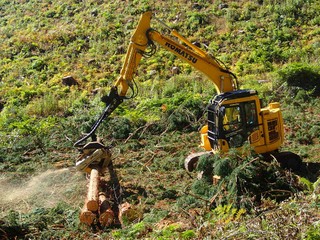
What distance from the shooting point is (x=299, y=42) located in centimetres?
2217

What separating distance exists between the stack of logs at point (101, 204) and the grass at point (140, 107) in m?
0.25

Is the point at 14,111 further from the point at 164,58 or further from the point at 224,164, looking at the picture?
the point at 224,164

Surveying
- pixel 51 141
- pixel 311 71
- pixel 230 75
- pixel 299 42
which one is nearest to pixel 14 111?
pixel 51 141

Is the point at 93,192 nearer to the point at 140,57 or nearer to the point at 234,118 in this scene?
the point at 140,57

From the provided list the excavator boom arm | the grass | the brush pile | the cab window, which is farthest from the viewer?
the excavator boom arm

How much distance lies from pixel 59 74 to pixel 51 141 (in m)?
9.05

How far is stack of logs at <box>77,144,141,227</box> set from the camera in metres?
8.59

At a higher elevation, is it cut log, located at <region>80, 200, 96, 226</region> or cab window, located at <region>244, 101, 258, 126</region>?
cab window, located at <region>244, 101, 258, 126</region>

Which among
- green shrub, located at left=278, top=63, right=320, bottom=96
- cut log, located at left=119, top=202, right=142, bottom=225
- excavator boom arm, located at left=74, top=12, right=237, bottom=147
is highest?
excavator boom arm, located at left=74, top=12, right=237, bottom=147

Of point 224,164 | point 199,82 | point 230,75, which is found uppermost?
point 230,75

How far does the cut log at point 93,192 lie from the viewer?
876cm

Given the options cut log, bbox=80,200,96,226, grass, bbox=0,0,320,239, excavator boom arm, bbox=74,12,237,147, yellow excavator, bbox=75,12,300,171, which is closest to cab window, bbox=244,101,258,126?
yellow excavator, bbox=75,12,300,171

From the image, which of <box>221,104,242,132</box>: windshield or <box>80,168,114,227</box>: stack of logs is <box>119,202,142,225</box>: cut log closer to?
<box>80,168,114,227</box>: stack of logs

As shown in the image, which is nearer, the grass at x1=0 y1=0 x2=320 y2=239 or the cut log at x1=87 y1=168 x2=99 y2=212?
the grass at x1=0 y1=0 x2=320 y2=239
